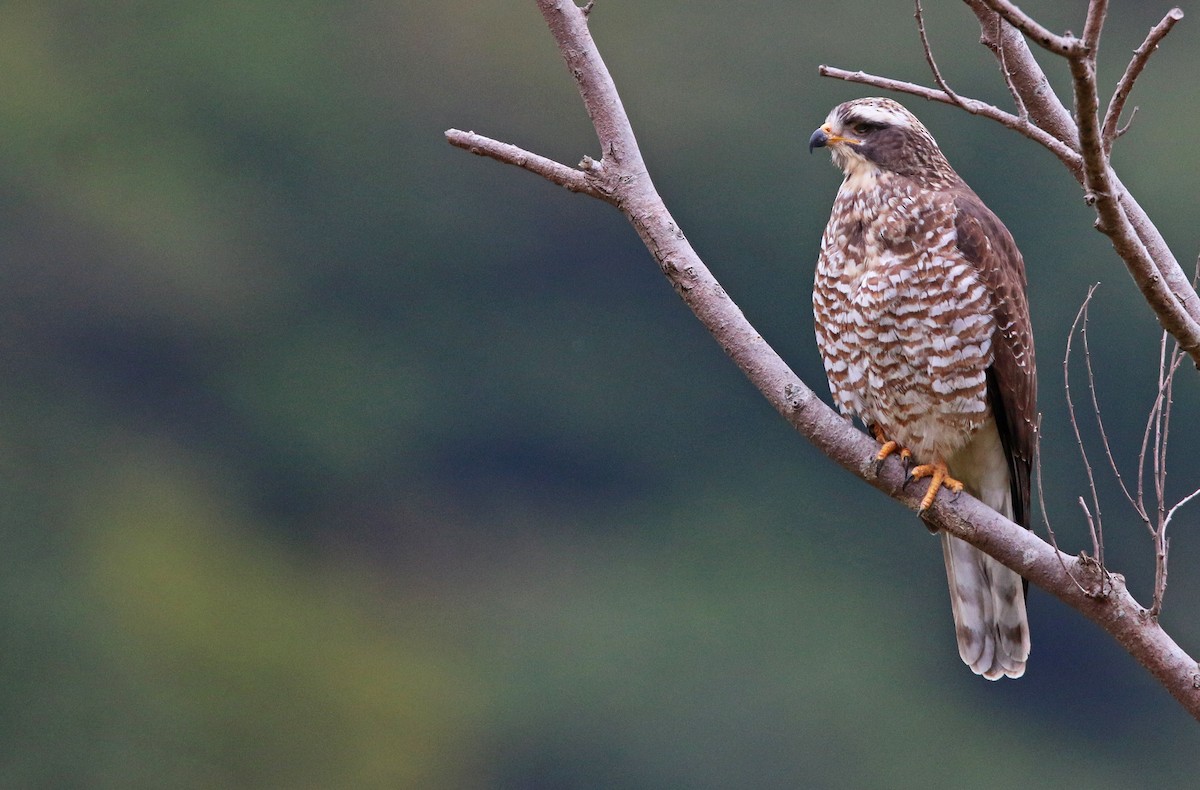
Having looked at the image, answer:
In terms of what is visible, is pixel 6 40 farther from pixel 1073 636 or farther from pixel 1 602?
pixel 1073 636

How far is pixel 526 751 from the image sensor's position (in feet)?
49.2

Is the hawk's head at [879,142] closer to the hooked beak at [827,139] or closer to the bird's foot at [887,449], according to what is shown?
the hooked beak at [827,139]

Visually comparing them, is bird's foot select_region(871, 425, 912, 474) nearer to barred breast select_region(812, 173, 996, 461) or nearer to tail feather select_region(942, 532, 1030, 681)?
barred breast select_region(812, 173, 996, 461)

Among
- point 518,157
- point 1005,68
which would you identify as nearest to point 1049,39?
point 1005,68

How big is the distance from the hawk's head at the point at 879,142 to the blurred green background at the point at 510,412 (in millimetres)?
9709

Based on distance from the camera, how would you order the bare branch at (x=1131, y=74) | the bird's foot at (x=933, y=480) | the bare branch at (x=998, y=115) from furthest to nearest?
1. the bird's foot at (x=933, y=480)
2. the bare branch at (x=998, y=115)
3. the bare branch at (x=1131, y=74)

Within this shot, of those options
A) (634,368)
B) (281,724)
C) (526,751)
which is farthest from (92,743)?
(634,368)

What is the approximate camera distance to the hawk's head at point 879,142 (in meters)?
4.00

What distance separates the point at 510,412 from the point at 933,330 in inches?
542

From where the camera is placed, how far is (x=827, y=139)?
4.09 metres

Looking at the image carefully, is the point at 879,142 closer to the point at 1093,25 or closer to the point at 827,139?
the point at 827,139

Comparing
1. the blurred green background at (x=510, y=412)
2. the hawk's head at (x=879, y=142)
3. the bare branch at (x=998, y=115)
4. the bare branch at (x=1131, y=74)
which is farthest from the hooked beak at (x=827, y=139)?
the blurred green background at (x=510, y=412)

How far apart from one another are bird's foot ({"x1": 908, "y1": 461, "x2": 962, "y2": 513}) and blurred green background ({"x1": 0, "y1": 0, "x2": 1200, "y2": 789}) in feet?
33.4

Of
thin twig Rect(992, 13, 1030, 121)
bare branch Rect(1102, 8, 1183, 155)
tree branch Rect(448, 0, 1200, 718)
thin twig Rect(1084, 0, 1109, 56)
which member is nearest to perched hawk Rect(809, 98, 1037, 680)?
tree branch Rect(448, 0, 1200, 718)
